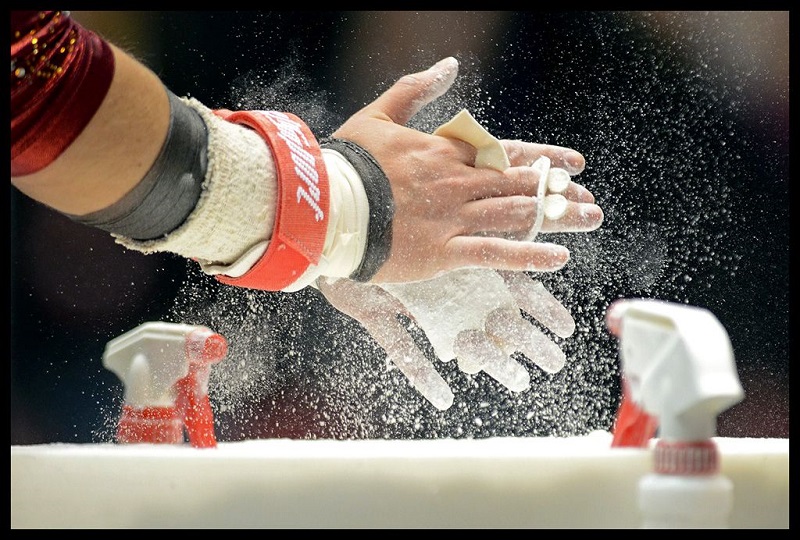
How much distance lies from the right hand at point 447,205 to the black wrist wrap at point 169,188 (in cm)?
19

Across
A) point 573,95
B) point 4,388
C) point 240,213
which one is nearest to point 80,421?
point 4,388

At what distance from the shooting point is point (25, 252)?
1217mm

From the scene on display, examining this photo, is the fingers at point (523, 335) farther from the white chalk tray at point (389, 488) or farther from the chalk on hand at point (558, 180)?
the white chalk tray at point (389, 488)

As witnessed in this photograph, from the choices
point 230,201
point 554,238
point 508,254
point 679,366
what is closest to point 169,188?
point 230,201

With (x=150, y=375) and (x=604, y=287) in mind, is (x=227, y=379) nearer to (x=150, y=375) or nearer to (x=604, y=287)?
(x=150, y=375)

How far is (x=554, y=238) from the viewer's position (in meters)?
1.11

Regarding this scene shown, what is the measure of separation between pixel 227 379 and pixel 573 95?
55 centimetres

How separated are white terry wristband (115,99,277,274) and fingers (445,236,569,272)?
18 cm

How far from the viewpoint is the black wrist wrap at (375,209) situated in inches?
32.3

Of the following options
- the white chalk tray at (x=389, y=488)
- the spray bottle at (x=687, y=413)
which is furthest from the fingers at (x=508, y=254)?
the spray bottle at (x=687, y=413)

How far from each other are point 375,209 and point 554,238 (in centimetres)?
35

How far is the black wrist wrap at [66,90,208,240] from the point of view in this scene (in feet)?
2.29

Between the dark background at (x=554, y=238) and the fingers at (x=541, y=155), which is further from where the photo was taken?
the dark background at (x=554, y=238)

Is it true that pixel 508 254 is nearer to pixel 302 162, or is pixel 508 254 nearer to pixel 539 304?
pixel 539 304
